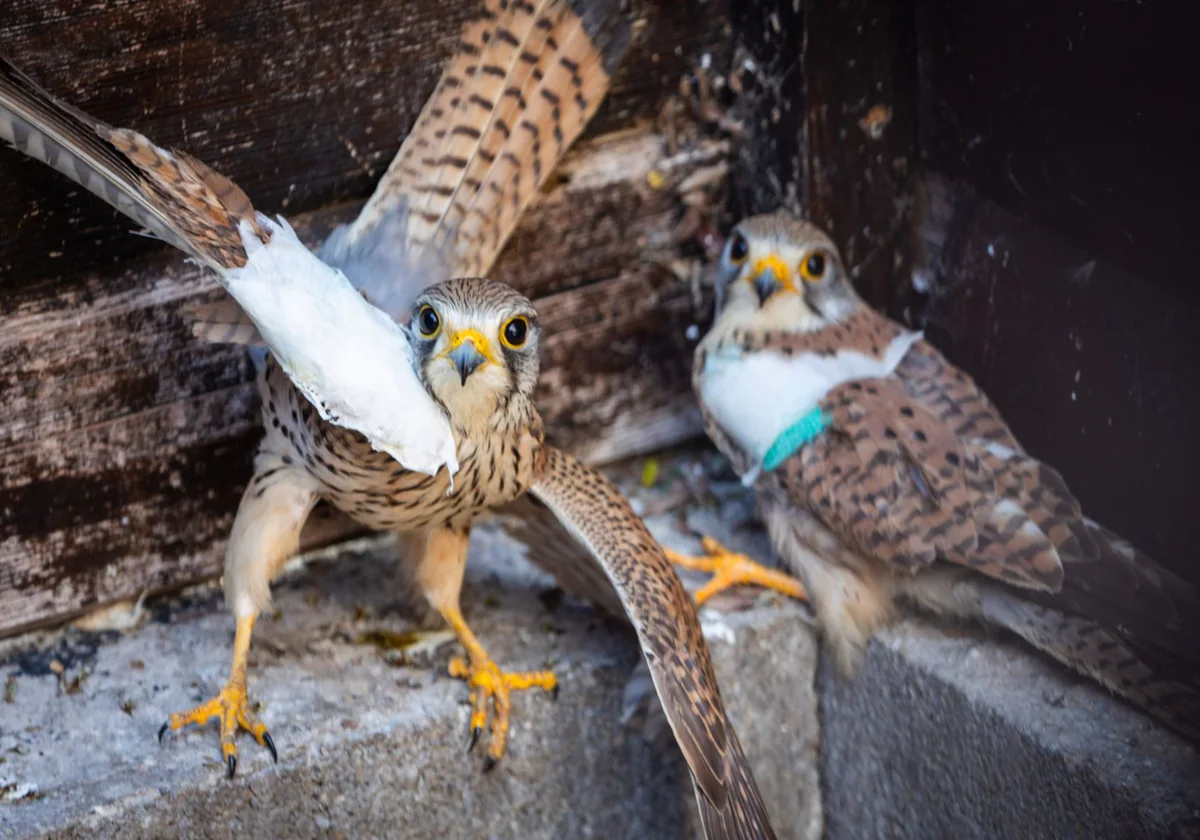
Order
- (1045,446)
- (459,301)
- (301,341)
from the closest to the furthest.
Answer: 1. (301,341)
2. (459,301)
3. (1045,446)

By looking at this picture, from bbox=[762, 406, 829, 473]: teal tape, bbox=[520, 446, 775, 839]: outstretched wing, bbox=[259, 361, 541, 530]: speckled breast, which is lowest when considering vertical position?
bbox=[520, 446, 775, 839]: outstretched wing

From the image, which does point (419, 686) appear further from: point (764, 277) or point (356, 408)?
point (764, 277)

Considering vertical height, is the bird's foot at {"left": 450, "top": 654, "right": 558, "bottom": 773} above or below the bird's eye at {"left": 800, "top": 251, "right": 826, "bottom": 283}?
below

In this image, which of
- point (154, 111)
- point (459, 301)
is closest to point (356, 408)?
point (459, 301)

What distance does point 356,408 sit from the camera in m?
2.03

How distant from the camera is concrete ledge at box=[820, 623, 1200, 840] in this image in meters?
2.27

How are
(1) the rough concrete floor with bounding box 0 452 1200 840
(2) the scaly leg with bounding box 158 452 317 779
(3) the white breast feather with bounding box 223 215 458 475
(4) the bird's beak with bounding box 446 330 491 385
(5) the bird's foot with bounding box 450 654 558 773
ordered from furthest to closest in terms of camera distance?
(5) the bird's foot with bounding box 450 654 558 773 < (2) the scaly leg with bounding box 158 452 317 779 < (1) the rough concrete floor with bounding box 0 452 1200 840 < (4) the bird's beak with bounding box 446 330 491 385 < (3) the white breast feather with bounding box 223 215 458 475

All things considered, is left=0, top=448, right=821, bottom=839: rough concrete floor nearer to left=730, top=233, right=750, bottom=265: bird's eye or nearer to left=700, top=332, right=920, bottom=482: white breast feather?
left=700, top=332, right=920, bottom=482: white breast feather

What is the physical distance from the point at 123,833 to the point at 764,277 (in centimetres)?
173

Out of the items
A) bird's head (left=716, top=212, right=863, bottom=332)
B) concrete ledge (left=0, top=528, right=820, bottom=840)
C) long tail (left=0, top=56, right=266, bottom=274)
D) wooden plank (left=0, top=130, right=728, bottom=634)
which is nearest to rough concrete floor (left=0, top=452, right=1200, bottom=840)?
concrete ledge (left=0, top=528, right=820, bottom=840)

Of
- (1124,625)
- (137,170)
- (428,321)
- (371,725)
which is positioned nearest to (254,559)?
(371,725)

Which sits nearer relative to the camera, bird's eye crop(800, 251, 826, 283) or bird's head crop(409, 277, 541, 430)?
bird's head crop(409, 277, 541, 430)

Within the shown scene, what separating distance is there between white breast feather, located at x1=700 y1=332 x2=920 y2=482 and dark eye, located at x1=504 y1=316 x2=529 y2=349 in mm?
791

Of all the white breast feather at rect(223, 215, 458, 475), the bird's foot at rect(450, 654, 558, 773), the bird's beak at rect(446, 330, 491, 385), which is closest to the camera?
the white breast feather at rect(223, 215, 458, 475)
